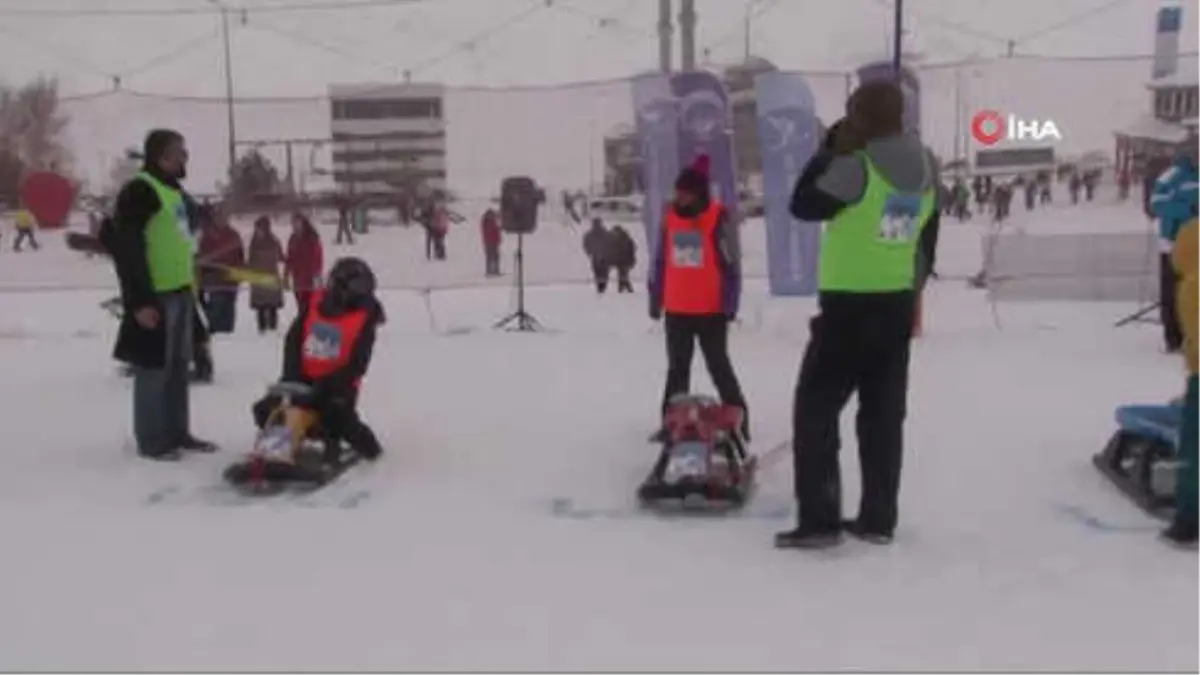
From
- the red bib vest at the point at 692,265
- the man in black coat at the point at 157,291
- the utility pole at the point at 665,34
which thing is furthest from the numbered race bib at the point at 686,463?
the utility pole at the point at 665,34

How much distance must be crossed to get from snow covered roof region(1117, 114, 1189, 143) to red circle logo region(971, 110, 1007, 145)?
276cm

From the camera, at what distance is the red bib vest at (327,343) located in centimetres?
603

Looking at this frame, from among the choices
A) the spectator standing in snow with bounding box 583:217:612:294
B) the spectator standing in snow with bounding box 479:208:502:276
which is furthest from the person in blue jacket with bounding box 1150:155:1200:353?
the spectator standing in snow with bounding box 479:208:502:276

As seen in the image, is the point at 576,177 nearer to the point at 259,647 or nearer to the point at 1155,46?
the point at 1155,46

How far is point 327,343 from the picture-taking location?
605 centimetres

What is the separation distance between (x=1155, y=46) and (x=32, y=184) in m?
14.6

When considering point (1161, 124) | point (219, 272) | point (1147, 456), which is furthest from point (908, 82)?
point (1161, 124)

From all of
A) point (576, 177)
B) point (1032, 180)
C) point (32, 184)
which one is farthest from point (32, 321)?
point (1032, 180)

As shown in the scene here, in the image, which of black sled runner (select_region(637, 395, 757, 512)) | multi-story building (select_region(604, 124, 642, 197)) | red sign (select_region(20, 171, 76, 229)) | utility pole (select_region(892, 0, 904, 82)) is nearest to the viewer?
black sled runner (select_region(637, 395, 757, 512))

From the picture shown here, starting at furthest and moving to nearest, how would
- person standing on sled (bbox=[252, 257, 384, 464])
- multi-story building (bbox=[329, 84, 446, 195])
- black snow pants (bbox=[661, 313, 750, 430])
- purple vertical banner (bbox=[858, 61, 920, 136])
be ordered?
1. multi-story building (bbox=[329, 84, 446, 195])
2. purple vertical banner (bbox=[858, 61, 920, 136])
3. black snow pants (bbox=[661, 313, 750, 430])
4. person standing on sled (bbox=[252, 257, 384, 464])

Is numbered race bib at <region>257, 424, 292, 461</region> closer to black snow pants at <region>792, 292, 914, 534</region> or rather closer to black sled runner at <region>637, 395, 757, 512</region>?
black sled runner at <region>637, 395, 757, 512</region>

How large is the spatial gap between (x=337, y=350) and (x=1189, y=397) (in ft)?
11.9

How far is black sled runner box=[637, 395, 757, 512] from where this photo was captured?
512 cm

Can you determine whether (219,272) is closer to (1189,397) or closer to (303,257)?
(303,257)
